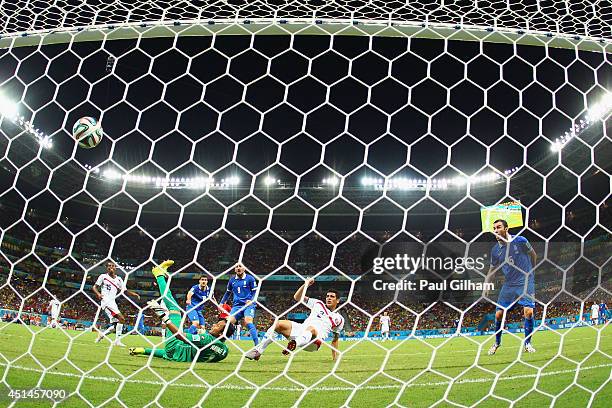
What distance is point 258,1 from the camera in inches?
85.9

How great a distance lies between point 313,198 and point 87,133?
12456mm

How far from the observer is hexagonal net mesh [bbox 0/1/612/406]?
220 centimetres

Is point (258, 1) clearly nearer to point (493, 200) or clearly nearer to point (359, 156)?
point (493, 200)

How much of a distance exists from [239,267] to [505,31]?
8.34 feet

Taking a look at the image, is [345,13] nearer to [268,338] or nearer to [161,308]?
[268,338]

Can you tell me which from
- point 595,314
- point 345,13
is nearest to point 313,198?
point 595,314

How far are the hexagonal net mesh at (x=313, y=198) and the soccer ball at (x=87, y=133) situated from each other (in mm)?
121

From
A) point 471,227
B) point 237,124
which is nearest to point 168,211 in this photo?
point 237,124

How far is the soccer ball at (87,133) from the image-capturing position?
127 inches

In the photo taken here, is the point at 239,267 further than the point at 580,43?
Yes

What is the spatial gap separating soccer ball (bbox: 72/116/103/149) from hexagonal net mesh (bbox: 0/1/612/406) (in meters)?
0.12

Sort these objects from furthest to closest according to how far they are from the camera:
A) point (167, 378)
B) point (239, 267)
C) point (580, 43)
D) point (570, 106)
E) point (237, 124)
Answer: point (237, 124)
point (570, 106)
point (239, 267)
point (167, 378)
point (580, 43)

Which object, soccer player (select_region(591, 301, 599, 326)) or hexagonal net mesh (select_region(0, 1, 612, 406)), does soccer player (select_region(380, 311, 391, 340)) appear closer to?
hexagonal net mesh (select_region(0, 1, 612, 406))

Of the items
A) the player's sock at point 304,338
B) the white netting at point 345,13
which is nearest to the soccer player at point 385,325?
the player's sock at point 304,338
